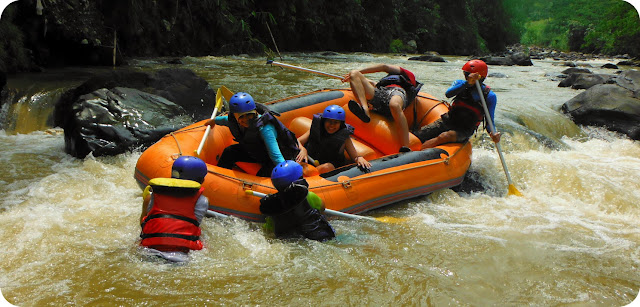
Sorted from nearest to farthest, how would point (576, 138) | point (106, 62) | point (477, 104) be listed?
point (477, 104) < point (576, 138) < point (106, 62)

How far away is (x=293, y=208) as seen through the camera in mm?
3412

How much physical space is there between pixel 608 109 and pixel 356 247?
632cm

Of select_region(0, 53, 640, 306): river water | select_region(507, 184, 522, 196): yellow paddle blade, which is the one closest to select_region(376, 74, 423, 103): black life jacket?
select_region(0, 53, 640, 306): river water

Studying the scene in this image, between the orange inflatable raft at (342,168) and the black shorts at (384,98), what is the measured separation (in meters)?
0.09

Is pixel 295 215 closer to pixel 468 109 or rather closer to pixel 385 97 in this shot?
pixel 385 97

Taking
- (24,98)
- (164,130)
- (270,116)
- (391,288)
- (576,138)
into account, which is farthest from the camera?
(576,138)

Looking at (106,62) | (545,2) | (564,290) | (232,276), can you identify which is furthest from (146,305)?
(545,2)

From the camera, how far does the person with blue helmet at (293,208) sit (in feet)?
11.0

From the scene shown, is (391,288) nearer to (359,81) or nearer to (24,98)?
(359,81)

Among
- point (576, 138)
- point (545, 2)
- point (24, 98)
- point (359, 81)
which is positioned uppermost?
point (545, 2)

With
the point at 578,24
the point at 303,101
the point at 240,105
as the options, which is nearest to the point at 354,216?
the point at 240,105

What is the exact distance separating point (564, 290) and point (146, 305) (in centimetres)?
251

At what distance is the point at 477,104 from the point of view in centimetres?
500

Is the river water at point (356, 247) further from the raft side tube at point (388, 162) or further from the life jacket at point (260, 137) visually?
the life jacket at point (260, 137)
